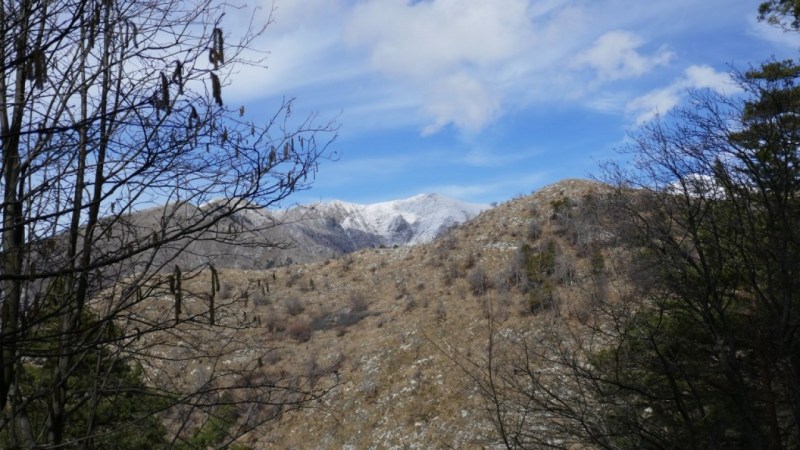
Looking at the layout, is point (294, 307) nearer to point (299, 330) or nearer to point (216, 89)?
point (299, 330)

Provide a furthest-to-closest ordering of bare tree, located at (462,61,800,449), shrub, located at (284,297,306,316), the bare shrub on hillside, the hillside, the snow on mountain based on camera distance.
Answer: the snow on mountain < shrub, located at (284,297,306,316) < the bare shrub on hillside < the hillside < bare tree, located at (462,61,800,449)

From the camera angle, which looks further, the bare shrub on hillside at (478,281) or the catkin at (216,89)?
the bare shrub on hillside at (478,281)

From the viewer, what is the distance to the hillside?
665 inches

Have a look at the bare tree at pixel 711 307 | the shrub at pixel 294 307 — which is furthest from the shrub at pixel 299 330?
the bare tree at pixel 711 307

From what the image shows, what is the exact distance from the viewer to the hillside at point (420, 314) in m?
16.9

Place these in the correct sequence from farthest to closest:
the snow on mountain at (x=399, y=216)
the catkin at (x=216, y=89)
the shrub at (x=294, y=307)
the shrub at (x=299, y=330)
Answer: the snow on mountain at (x=399, y=216)
the shrub at (x=294, y=307)
the shrub at (x=299, y=330)
the catkin at (x=216, y=89)

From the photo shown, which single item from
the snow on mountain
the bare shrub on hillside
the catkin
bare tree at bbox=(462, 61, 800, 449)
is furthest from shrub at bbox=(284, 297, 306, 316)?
the snow on mountain

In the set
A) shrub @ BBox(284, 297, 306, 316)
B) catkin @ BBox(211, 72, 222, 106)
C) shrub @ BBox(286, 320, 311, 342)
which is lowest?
shrub @ BBox(286, 320, 311, 342)

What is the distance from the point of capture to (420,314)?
22.4 m

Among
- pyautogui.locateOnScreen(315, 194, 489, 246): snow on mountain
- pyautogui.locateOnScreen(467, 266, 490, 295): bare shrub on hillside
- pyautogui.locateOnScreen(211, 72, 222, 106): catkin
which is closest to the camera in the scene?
pyautogui.locateOnScreen(211, 72, 222, 106): catkin

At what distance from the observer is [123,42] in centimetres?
320

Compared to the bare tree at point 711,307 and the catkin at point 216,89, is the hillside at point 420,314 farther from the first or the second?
the catkin at point 216,89

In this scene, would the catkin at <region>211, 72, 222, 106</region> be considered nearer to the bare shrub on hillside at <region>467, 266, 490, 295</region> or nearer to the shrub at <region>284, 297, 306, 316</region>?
the bare shrub on hillside at <region>467, 266, 490, 295</region>

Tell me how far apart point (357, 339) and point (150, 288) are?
773 inches
